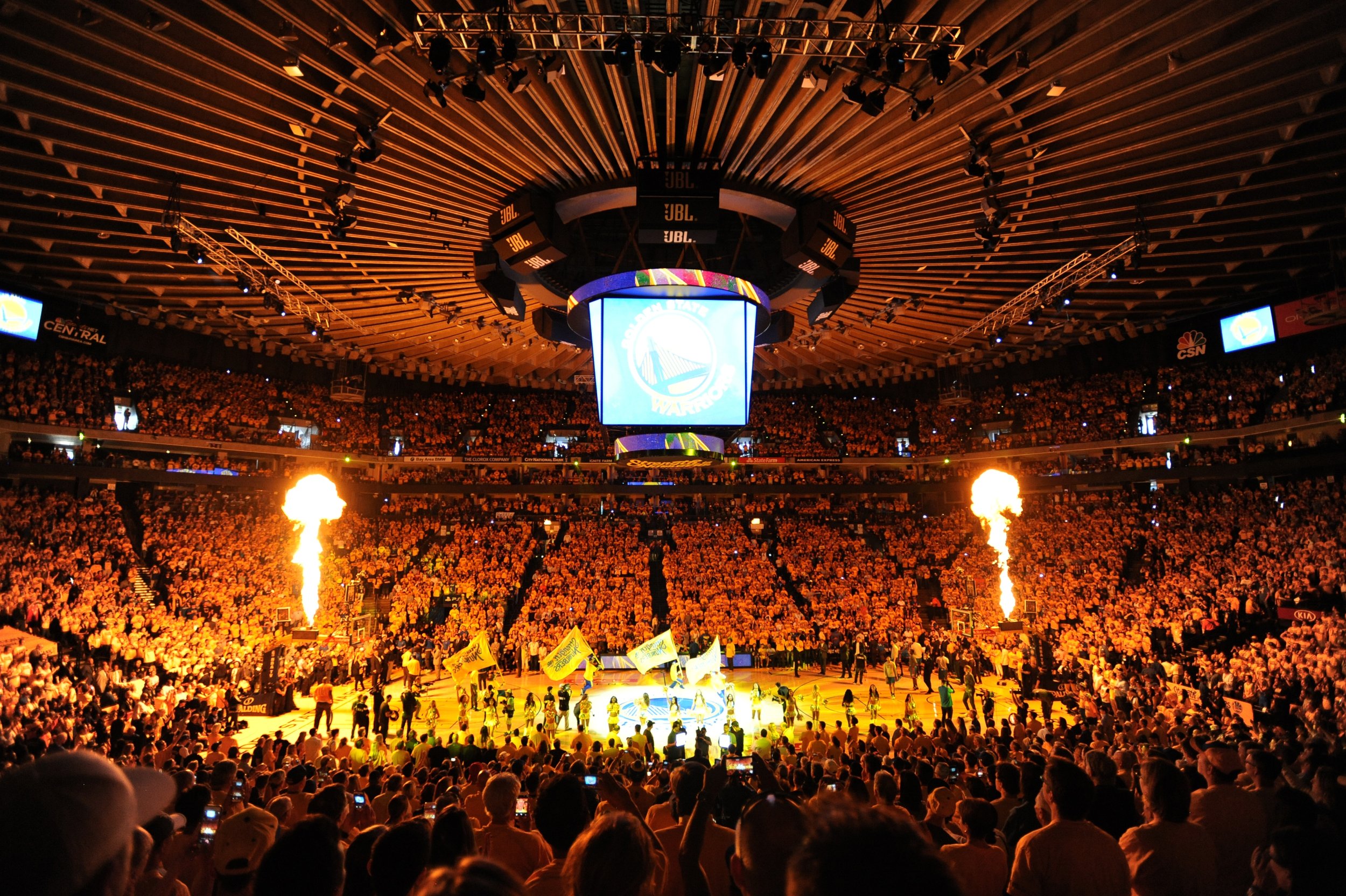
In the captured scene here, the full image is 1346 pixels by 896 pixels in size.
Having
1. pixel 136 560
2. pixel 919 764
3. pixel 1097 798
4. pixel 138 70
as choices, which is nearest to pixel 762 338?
pixel 919 764

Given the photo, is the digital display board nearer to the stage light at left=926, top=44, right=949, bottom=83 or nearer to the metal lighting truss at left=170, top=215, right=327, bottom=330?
the metal lighting truss at left=170, top=215, right=327, bottom=330

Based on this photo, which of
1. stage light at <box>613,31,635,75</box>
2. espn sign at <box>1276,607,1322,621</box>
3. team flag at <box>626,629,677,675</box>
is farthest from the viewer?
team flag at <box>626,629,677,675</box>

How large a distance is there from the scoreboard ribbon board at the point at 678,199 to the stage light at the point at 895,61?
4.21m

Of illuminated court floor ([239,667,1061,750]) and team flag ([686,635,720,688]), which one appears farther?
team flag ([686,635,720,688])

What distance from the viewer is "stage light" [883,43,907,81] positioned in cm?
965

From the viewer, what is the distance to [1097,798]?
16.4ft

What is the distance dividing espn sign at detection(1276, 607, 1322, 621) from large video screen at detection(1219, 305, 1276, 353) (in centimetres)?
1083

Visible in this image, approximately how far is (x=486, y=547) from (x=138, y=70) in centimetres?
2498

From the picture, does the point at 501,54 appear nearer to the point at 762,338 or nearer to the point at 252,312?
the point at 762,338

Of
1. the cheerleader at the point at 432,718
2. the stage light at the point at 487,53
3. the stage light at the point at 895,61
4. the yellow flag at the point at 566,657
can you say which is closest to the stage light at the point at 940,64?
the stage light at the point at 895,61

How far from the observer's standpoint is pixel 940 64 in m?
9.72

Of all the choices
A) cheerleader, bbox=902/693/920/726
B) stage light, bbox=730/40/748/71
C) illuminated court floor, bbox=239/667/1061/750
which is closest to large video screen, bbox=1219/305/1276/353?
illuminated court floor, bbox=239/667/1061/750

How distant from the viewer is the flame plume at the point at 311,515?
24.7 metres

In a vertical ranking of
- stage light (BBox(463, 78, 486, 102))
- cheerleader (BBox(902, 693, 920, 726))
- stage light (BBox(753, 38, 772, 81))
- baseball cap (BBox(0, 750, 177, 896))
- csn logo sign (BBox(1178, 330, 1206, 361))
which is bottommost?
cheerleader (BBox(902, 693, 920, 726))
